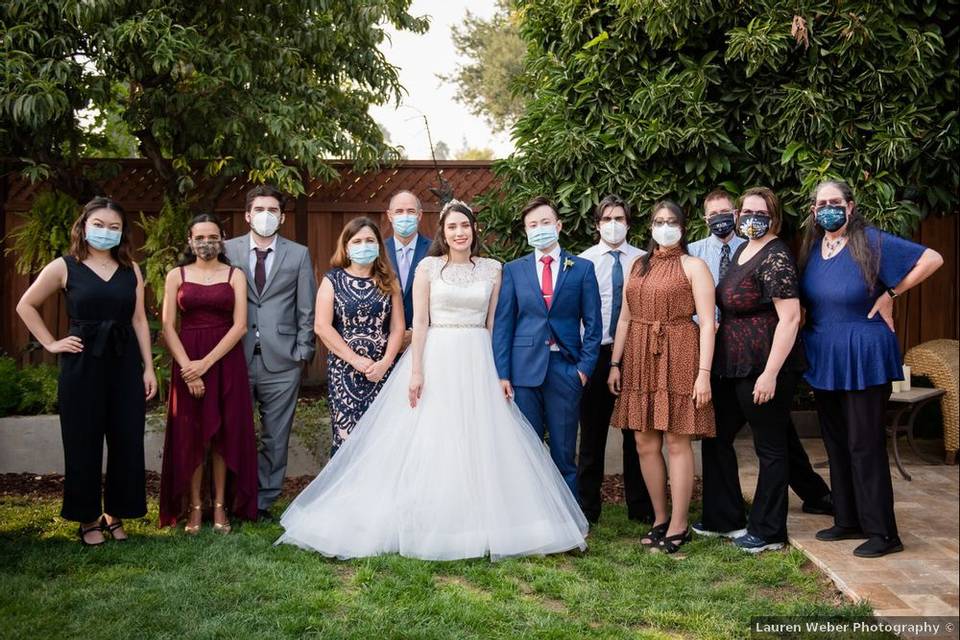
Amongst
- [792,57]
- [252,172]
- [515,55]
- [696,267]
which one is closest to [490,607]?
[696,267]

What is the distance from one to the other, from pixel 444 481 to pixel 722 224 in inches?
92.4

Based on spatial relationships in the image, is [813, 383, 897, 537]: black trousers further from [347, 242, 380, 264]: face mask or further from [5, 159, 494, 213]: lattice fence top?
[5, 159, 494, 213]: lattice fence top

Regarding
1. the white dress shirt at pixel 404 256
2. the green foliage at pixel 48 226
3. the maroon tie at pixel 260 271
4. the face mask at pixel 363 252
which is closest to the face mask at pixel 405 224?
the white dress shirt at pixel 404 256

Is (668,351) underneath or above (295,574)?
above

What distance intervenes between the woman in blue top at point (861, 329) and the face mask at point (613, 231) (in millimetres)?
1181

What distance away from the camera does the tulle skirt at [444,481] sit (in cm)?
466

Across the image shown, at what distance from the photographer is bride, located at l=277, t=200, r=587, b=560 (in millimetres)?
4672

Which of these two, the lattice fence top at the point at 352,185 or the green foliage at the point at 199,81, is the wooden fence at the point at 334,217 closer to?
the lattice fence top at the point at 352,185

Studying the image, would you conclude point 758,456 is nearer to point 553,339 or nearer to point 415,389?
point 553,339

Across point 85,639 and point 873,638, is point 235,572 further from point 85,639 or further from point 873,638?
point 873,638

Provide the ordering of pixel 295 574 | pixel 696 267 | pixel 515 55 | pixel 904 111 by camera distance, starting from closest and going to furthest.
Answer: pixel 295 574 < pixel 696 267 < pixel 904 111 < pixel 515 55

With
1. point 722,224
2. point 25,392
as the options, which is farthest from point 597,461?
point 25,392

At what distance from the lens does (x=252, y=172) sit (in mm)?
6867

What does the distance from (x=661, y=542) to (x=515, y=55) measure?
20590 millimetres
